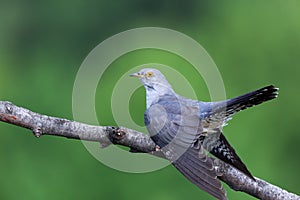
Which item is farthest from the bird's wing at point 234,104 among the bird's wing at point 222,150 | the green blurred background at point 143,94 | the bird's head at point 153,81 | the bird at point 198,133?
the green blurred background at point 143,94

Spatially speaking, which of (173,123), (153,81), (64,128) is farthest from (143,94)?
(64,128)

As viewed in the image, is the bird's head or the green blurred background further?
the green blurred background

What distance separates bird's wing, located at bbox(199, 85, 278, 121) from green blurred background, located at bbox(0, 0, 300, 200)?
2626mm

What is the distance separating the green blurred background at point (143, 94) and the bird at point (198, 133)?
2.46 meters

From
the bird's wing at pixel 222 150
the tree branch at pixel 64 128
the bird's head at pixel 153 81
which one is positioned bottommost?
the bird's wing at pixel 222 150

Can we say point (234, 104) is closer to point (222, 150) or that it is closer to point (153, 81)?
point (222, 150)

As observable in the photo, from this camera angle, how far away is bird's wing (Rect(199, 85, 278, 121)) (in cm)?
540

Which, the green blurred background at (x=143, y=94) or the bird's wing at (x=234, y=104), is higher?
the green blurred background at (x=143, y=94)

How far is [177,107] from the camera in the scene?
19.5 feet

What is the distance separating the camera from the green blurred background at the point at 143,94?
8828 millimetres

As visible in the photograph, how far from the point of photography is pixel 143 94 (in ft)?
28.4

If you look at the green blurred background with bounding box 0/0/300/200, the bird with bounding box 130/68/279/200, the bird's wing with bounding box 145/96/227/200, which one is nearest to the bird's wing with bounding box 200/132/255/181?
the bird with bounding box 130/68/279/200

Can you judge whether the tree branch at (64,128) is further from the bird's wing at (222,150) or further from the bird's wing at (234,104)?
the bird's wing at (234,104)

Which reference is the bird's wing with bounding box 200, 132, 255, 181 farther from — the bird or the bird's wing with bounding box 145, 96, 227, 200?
the bird's wing with bounding box 145, 96, 227, 200
